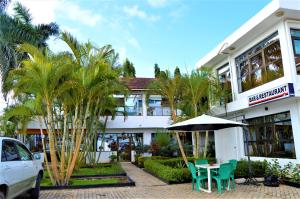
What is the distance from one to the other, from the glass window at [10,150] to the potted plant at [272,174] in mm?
7863

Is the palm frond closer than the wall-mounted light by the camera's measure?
No

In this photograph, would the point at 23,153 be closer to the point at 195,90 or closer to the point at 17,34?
the point at 195,90

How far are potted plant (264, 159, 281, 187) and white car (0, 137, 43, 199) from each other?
7.40m

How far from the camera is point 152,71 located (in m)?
37.8

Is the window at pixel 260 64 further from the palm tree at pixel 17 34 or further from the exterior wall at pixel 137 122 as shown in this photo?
the palm tree at pixel 17 34

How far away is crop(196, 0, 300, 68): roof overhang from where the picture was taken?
32.4 ft

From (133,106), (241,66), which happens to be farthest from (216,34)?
(133,106)

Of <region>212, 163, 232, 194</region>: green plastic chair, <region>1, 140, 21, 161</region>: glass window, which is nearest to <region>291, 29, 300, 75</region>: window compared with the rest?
<region>212, 163, 232, 194</region>: green plastic chair

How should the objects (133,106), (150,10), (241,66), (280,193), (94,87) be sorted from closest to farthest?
(280,193), (94,87), (150,10), (241,66), (133,106)

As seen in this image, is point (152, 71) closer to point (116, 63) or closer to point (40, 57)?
point (116, 63)

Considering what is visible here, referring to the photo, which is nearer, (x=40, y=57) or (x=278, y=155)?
(x=40, y=57)

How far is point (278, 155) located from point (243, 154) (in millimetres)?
2465

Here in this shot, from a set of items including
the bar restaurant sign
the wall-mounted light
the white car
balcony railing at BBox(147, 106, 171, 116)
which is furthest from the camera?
balcony railing at BBox(147, 106, 171, 116)

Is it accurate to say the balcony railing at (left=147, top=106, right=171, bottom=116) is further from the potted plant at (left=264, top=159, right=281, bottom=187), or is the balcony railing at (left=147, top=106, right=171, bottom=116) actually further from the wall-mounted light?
the wall-mounted light
